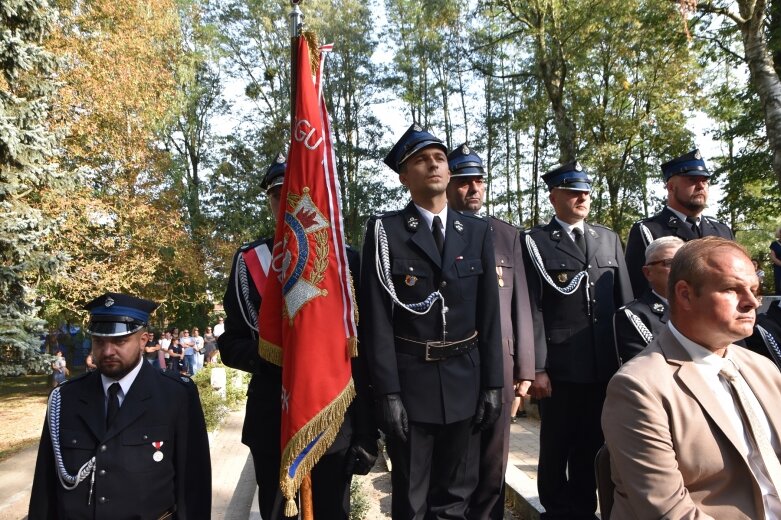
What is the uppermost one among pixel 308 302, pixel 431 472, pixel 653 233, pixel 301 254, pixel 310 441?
pixel 653 233

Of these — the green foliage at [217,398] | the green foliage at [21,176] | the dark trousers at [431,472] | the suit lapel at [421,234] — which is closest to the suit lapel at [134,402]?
the dark trousers at [431,472]

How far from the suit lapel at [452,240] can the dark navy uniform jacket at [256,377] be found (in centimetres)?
58

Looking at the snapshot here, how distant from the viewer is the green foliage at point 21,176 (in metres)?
8.94

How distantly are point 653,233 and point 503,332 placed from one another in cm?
140

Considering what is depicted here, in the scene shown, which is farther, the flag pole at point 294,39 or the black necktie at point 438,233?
the flag pole at point 294,39

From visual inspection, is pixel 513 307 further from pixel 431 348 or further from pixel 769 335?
pixel 769 335

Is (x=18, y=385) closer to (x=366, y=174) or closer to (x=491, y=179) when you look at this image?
(x=366, y=174)

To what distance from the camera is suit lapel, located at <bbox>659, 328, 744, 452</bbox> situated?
210cm

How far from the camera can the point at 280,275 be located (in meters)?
3.22

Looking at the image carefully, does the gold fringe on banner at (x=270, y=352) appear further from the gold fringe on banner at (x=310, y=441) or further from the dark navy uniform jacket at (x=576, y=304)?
the dark navy uniform jacket at (x=576, y=304)

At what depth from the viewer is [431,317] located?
3.13 m

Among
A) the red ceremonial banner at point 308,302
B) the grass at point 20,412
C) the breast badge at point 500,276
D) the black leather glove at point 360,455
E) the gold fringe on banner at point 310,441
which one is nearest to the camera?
the gold fringe on banner at point 310,441

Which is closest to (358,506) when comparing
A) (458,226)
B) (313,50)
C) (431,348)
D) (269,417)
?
(269,417)

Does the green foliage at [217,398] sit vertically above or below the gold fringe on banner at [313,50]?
below
